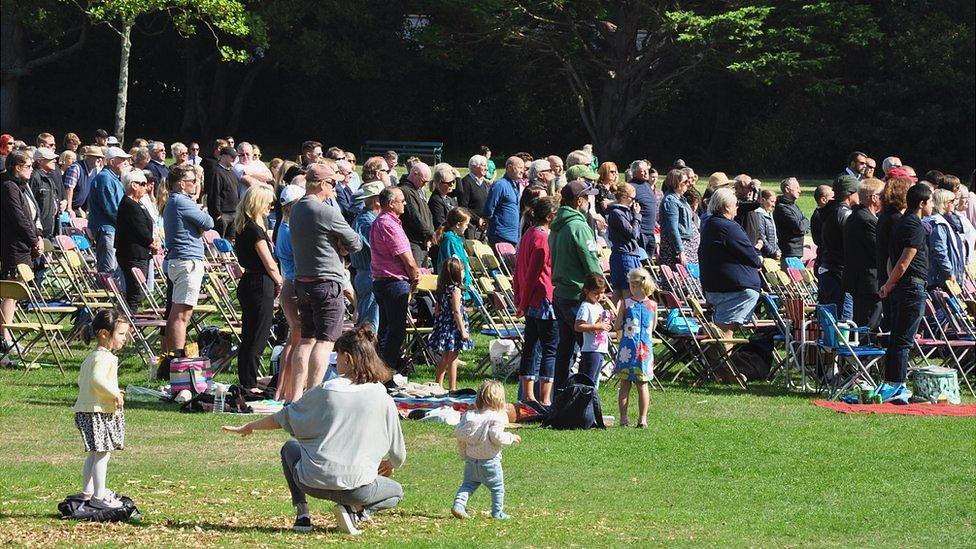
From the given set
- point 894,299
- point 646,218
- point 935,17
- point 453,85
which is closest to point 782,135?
point 935,17

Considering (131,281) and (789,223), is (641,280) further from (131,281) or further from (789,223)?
(789,223)

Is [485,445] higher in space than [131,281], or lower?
lower

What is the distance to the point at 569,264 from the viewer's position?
11.8 m

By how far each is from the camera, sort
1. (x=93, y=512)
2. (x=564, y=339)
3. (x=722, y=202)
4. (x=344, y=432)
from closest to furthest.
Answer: (x=344, y=432), (x=93, y=512), (x=564, y=339), (x=722, y=202)

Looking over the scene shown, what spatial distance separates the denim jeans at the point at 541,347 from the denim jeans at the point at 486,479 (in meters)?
3.78

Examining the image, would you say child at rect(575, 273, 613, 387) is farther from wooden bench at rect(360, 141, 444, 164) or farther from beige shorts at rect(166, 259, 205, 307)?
wooden bench at rect(360, 141, 444, 164)

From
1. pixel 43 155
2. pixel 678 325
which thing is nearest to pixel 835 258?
pixel 678 325

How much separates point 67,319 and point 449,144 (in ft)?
96.9

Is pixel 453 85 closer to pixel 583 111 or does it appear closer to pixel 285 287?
pixel 583 111

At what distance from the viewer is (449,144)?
4575cm

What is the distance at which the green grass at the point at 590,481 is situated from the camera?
313 inches

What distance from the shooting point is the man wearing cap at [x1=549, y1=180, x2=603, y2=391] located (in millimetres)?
→ 11734

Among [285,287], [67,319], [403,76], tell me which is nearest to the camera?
[285,287]

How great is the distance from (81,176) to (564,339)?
36.0 feet
